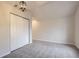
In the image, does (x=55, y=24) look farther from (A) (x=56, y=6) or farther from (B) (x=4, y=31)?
(B) (x=4, y=31)

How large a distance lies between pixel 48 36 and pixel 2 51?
16.0 feet

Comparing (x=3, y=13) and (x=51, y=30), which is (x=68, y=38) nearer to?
(x=51, y=30)

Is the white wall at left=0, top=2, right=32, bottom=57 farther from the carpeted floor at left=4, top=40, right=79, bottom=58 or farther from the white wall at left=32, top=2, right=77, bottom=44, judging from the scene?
the white wall at left=32, top=2, right=77, bottom=44

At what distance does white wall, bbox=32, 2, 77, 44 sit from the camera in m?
6.13

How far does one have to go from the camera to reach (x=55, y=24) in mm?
7328

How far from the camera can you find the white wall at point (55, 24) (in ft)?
20.1

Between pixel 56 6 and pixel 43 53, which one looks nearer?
pixel 43 53

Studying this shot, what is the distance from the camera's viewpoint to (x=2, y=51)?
3.52 metres

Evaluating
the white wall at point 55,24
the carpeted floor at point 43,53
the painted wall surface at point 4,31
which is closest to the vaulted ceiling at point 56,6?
the white wall at point 55,24

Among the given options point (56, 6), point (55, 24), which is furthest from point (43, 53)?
point (55, 24)

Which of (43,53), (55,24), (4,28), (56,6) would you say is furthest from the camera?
(55,24)

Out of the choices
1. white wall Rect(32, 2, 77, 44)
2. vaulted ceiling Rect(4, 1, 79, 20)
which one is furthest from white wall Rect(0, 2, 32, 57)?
white wall Rect(32, 2, 77, 44)

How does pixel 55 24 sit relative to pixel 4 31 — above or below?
above

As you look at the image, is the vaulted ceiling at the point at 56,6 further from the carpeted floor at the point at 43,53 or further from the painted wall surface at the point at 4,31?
the carpeted floor at the point at 43,53
